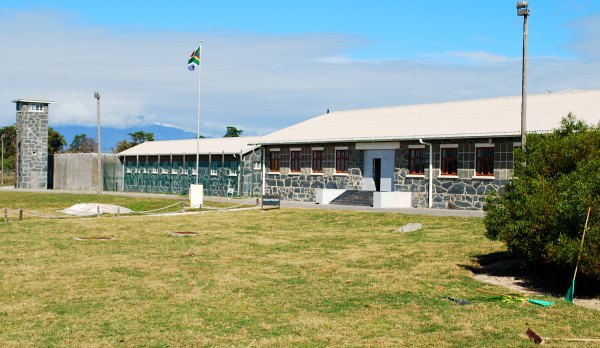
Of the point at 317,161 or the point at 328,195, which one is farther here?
the point at 317,161

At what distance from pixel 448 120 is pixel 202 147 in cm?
2054

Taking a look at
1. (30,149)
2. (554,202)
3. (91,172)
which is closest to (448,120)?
(554,202)

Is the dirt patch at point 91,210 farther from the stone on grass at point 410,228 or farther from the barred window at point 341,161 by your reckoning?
the stone on grass at point 410,228

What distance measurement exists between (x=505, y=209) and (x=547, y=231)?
1.11 metres

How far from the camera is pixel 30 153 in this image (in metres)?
55.9

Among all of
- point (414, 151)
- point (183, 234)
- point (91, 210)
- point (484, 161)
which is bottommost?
point (183, 234)

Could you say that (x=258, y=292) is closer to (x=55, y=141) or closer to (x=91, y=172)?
(x=91, y=172)

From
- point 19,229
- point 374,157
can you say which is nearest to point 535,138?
point 19,229

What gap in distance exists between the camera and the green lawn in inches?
358

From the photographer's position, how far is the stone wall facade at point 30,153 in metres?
55.9

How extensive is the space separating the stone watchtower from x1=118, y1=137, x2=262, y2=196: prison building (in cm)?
773

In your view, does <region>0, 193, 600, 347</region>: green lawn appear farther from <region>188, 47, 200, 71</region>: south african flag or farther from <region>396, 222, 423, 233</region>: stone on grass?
<region>188, 47, 200, 71</region>: south african flag

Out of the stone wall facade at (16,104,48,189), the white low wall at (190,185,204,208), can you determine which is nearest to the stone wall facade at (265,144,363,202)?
the white low wall at (190,185,204,208)

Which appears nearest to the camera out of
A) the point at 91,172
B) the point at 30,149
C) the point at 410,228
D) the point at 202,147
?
the point at 410,228
